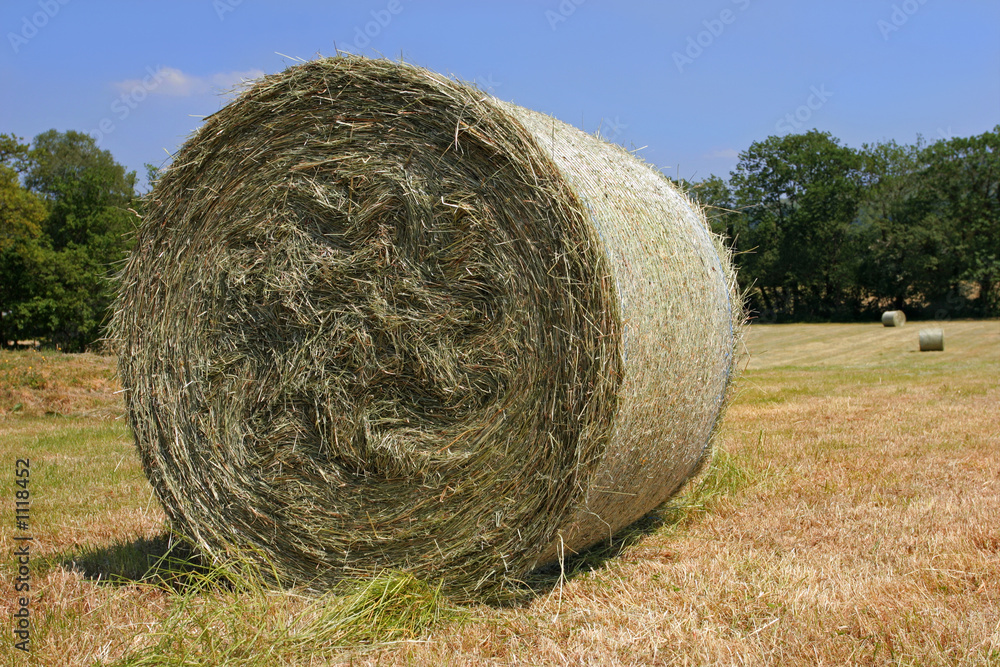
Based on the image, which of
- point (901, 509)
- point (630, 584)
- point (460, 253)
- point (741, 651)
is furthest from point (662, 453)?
point (901, 509)

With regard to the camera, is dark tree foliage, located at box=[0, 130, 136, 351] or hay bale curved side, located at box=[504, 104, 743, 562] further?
dark tree foliage, located at box=[0, 130, 136, 351]

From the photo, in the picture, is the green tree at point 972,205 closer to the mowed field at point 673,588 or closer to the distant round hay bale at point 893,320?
the distant round hay bale at point 893,320

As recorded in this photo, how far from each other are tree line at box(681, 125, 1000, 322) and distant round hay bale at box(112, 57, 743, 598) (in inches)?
1212

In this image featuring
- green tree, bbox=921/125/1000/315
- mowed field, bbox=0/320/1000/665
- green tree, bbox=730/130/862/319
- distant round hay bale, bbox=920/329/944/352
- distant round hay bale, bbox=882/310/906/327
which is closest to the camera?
mowed field, bbox=0/320/1000/665

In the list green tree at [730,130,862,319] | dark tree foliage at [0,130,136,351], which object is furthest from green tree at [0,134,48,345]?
green tree at [730,130,862,319]

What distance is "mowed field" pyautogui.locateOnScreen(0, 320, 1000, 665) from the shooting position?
3314mm

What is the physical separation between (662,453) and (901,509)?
6.53 feet

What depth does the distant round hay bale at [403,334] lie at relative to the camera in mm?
3768

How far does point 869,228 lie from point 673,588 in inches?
1677

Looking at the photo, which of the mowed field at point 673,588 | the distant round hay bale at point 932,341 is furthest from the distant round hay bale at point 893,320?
the mowed field at point 673,588

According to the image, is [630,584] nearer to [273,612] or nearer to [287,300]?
[273,612]

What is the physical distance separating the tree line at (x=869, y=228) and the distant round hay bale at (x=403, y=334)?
30.8 m

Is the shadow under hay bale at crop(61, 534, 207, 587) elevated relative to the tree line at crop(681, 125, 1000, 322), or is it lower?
lower

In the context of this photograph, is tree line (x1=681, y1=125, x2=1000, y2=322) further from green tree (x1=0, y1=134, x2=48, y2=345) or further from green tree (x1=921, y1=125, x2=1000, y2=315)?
green tree (x1=0, y1=134, x2=48, y2=345)
